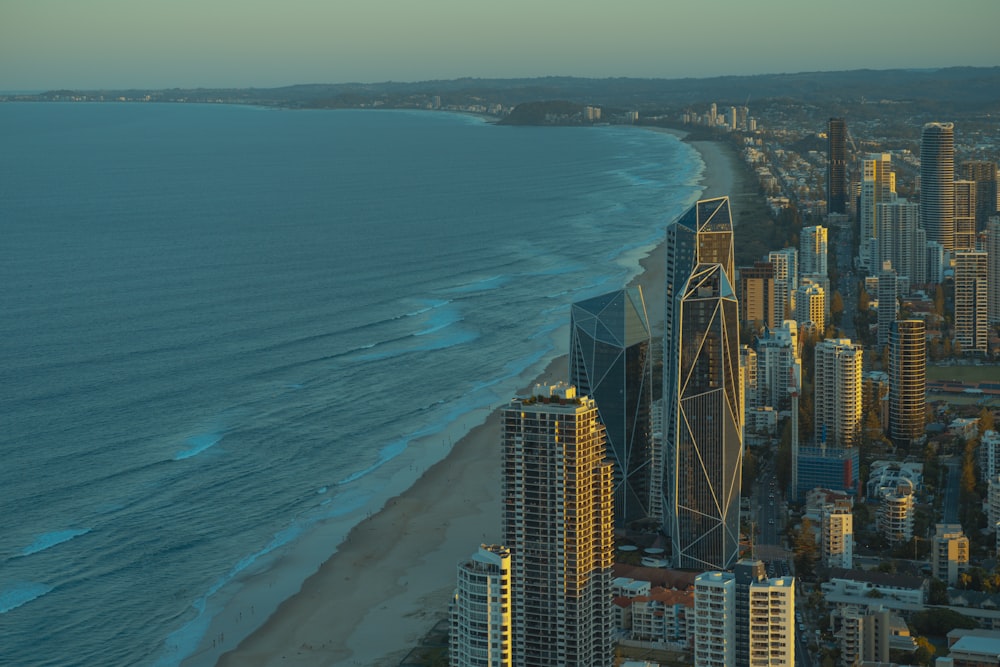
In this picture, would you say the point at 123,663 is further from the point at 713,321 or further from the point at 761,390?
the point at 761,390

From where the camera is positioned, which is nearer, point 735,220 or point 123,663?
point 123,663

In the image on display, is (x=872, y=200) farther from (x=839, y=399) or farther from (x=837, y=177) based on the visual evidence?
(x=839, y=399)

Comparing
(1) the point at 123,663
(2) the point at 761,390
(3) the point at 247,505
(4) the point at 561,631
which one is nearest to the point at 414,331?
(2) the point at 761,390

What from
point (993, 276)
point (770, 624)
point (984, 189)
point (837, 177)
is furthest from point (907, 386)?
point (837, 177)

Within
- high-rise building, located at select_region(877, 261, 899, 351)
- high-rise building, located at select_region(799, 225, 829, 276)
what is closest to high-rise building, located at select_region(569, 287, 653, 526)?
high-rise building, located at select_region(877, 261, 899, 351)

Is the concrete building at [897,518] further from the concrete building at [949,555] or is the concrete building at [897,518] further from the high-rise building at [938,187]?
the high-rise building at [938,187]

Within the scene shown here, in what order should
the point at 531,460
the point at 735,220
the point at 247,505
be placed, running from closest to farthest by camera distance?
the point at 531,460
the point at 247,505
the point at 735,220

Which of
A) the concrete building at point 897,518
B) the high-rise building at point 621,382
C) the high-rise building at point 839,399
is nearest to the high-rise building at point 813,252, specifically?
the high-rise building at point 839,399
